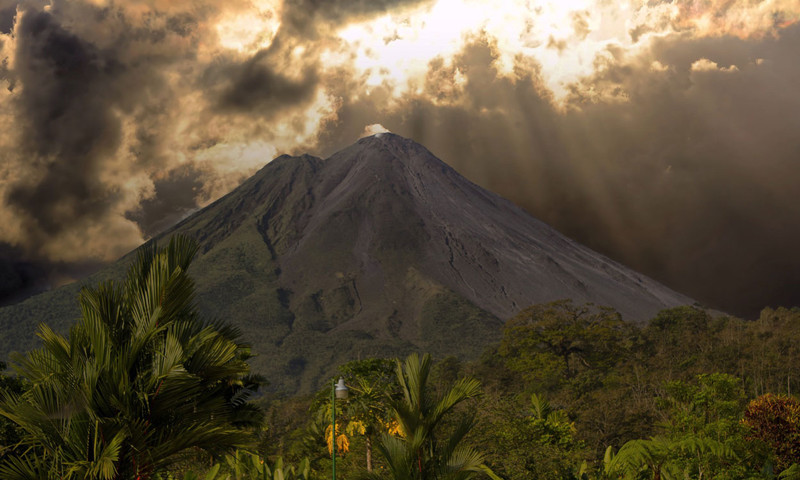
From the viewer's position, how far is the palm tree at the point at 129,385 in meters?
5.27

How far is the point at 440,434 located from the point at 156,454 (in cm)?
2008

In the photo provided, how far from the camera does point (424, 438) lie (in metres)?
8.88

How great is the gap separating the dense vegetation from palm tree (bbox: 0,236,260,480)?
1 cm

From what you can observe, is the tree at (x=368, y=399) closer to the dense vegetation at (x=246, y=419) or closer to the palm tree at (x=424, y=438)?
the dense vegetation at (x=246, y=419)

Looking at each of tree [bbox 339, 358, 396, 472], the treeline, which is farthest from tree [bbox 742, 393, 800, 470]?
tree [bbox 339, 358, 396, 472]

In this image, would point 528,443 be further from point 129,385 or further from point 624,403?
point 129,385

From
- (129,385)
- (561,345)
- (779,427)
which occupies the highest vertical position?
(129,385)

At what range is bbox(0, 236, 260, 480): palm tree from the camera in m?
5.27

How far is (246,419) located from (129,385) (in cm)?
802

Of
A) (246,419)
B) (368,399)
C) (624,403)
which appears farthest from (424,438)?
(624,403)

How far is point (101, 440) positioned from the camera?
5.21 m

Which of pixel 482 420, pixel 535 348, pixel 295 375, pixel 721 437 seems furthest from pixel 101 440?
pixel 295 375

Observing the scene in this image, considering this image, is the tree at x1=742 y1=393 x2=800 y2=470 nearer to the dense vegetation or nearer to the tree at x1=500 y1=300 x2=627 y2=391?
the dense vegetation

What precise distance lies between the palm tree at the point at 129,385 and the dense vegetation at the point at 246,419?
1 cm
